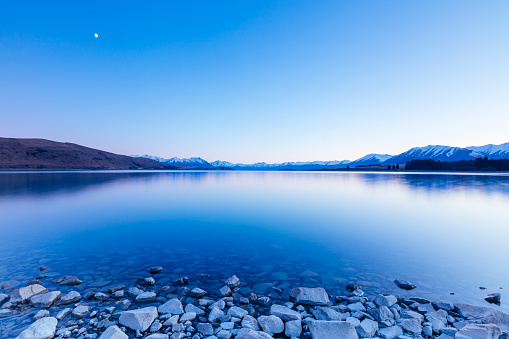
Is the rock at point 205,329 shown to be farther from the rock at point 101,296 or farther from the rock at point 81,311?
the rock at point 101,296

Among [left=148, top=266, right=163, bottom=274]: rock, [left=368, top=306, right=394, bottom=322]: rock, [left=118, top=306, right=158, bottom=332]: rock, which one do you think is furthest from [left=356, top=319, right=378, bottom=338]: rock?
Answer: [left=148, top=266, right=163, bottom=274]: rock

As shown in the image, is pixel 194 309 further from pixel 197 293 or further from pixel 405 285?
pixel 405 285

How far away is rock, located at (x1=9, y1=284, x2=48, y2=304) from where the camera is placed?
644cm

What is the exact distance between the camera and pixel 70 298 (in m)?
6.68

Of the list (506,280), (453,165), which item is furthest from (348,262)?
(453,165)

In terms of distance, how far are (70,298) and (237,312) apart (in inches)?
183

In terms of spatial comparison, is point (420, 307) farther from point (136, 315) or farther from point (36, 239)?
point (36, 239)

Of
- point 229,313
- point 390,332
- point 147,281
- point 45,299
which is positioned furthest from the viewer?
point 147,281

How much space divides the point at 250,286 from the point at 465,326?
545 centimetres

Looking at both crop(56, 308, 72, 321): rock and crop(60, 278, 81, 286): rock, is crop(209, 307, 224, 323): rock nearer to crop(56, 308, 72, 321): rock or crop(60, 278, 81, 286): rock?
crop(56, 308, 72, 321): rock

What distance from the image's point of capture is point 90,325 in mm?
5637

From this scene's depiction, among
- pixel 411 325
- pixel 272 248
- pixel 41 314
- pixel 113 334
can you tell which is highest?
pixel 113 334

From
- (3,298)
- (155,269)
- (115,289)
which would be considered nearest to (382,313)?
(155,269)

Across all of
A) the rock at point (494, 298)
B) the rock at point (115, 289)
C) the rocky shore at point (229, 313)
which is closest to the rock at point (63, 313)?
the rocky shore at point (229, 313)
